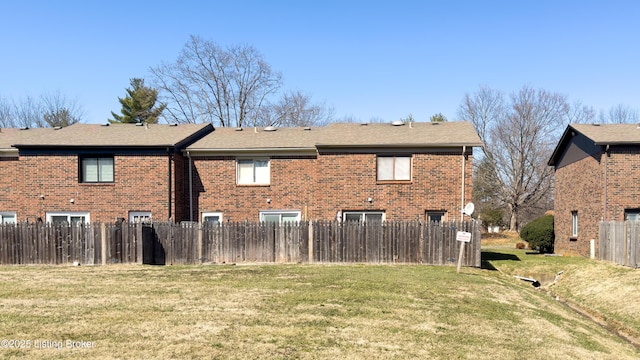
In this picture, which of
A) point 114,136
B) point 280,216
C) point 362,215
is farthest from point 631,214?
point 114,136

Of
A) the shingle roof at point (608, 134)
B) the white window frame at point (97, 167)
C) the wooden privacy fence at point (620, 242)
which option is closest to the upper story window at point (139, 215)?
the white window frame at point (97, 167)

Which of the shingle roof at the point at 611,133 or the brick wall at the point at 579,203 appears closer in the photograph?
the shingle roof at the point at 611,133

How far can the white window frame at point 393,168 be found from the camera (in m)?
21.8

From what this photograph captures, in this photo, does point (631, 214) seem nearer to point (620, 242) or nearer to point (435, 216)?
point (620, 242)

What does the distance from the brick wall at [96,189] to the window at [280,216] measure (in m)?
4.09

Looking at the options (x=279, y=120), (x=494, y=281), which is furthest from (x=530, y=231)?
(x=279, y=120)

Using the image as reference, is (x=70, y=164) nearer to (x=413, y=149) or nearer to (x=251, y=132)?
(x=251, y=132)

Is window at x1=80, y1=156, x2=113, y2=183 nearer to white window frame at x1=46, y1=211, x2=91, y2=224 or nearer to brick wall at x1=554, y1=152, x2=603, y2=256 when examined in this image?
white window frame at x1=46, y1=211, x2=91, y2=224

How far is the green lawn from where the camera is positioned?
311 inches

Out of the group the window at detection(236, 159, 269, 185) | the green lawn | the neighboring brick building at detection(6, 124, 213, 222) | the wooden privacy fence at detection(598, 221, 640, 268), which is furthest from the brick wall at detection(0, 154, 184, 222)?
the wooden privacy fence at detection(598, 221, 640, 268)

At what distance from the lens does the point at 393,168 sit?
21.8 metres

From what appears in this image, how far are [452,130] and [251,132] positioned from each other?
409 inches

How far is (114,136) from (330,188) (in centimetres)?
1076

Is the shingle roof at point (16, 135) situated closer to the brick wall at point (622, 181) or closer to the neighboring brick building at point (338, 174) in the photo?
the neighboring brick building at point (338, 174)
